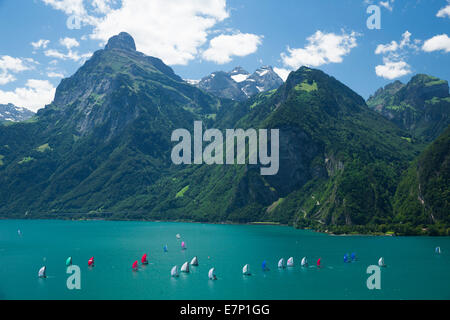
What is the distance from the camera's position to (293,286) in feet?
Result: 346

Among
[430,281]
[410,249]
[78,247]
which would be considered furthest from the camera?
[78,247]

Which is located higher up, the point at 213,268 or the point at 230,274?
the point at 213,268

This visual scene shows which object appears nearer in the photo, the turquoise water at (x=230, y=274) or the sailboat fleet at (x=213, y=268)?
the turquoise water at (x=230, y=274)

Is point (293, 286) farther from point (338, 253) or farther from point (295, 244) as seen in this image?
point (295, 244)

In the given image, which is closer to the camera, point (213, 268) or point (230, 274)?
point (213, 268)

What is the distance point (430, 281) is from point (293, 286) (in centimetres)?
3623

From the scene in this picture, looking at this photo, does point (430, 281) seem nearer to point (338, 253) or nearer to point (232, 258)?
point (338, 253)

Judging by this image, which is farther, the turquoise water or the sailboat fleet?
the sailboat fleet
